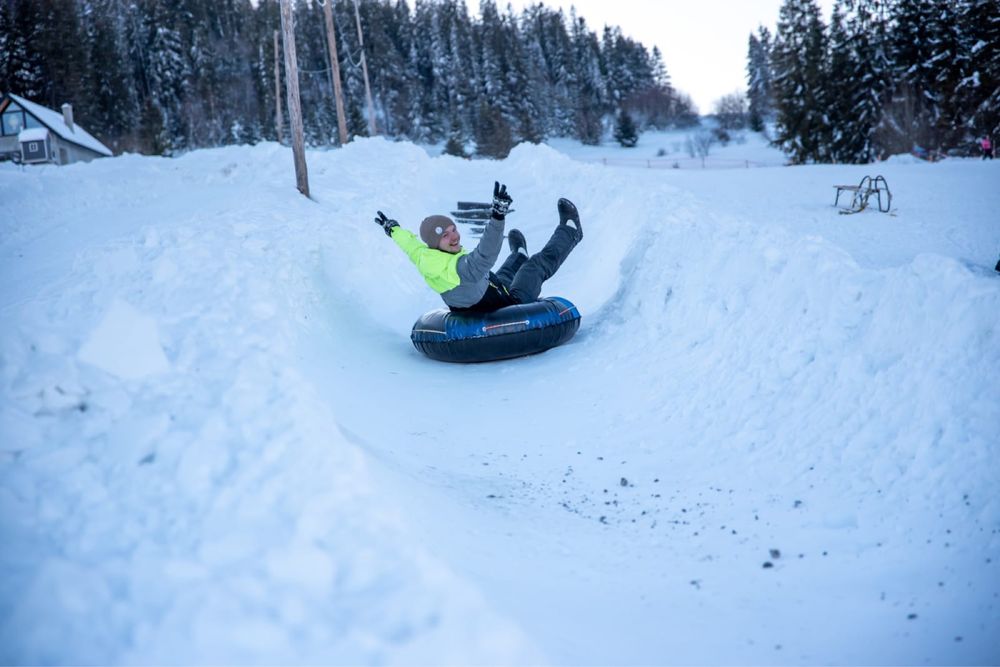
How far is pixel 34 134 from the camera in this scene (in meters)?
29.4

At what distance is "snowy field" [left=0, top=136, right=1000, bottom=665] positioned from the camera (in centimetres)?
215

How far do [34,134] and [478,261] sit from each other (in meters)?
33.1

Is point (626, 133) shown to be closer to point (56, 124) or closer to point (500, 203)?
point (56, 124)

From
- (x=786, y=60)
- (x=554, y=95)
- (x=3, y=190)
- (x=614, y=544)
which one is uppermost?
(x=554, y=95)

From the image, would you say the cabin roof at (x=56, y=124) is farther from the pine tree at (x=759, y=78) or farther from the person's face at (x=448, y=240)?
the pine tree at (x=759, y=78)

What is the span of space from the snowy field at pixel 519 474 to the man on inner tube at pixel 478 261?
29.1 inches

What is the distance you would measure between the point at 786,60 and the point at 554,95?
31.7 m

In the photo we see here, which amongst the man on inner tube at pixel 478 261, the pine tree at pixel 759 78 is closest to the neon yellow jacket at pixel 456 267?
the man on inner tube at pixel 478 261

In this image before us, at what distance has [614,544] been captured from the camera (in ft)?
10.2

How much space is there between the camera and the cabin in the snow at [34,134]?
96.7 feet

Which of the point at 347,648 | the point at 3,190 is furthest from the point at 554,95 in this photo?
the point at 347,648

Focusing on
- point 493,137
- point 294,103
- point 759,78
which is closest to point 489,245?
point 294,103

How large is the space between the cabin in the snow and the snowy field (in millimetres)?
29751

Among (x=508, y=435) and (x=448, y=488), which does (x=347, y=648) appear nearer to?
(x=448, y=488)
